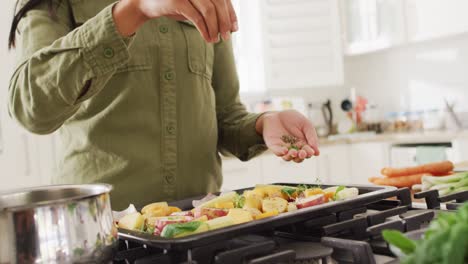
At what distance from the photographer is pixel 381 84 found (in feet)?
12.7

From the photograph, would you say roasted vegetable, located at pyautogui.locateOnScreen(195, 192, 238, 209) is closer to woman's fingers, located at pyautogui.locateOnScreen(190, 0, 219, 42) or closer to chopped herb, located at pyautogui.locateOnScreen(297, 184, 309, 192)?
chopped herb, located at pyautogui.locateOnScreen(297, 184, 309, 192)

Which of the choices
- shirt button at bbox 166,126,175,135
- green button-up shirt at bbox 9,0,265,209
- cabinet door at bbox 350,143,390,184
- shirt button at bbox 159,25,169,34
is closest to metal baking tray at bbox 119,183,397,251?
green button-up shirt at bbox 9,0,265,209

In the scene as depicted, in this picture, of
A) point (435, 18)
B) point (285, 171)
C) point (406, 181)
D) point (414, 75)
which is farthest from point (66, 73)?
point (414, 75)

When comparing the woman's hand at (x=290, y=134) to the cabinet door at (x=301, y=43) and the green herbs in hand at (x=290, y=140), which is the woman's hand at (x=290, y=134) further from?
the cabinet door at (x=301, y=43)

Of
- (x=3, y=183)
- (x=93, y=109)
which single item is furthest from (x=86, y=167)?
(x=3, y=183)

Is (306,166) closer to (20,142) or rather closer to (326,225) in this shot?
(20,142)

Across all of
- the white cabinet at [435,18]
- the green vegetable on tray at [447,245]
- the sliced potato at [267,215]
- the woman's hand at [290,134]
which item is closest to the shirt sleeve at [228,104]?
the woman's hand at [290,134]

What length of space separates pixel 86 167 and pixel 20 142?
167 cm

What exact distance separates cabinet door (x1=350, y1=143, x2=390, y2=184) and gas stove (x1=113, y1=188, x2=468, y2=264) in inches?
96.9

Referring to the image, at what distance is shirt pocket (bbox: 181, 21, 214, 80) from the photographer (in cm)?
117

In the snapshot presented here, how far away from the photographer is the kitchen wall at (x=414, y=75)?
3.35 m

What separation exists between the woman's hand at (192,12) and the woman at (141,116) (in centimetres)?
12

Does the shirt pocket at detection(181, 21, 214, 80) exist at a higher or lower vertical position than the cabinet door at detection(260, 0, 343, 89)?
lower

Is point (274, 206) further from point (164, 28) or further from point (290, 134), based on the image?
point (164, 28)
